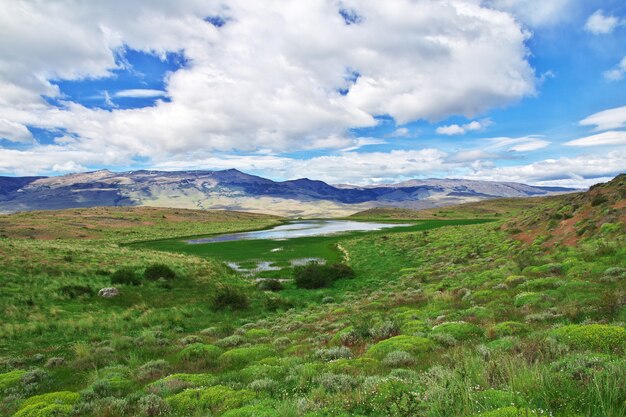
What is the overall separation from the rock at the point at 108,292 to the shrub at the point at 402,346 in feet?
82.3

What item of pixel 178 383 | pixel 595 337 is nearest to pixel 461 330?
pixel 595 337

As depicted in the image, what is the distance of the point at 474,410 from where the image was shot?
586 cm

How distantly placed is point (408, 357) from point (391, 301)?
13186mm

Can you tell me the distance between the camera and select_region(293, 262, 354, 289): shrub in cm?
3722

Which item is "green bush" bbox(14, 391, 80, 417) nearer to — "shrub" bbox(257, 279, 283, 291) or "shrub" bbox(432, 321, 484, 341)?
"shrub" bbox(432, 321, 484, 341)

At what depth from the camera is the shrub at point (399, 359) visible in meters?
10.3

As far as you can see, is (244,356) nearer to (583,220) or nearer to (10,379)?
(10,379)

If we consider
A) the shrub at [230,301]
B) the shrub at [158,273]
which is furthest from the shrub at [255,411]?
the shrub at [158,273]

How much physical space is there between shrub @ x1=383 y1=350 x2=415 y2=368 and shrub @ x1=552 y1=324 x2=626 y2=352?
403cm

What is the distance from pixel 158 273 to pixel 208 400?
30361mm

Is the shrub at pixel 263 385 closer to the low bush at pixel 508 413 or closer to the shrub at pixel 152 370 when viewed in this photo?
the shrub at pixel 152 370

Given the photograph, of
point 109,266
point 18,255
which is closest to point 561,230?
point 109,266

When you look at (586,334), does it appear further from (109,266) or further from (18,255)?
(18,255)

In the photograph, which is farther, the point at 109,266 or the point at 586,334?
the point at 109,266
